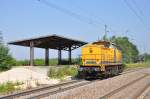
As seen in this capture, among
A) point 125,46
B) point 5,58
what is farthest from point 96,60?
point 125,46

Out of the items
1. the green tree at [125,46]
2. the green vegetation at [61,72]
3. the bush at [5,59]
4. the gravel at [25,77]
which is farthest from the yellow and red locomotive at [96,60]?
the green tree at [125,46]

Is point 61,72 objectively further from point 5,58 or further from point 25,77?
point 5,58

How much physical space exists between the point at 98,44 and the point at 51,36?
9338 mm

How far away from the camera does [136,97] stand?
707 inches

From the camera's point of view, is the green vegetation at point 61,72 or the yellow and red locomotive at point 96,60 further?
the green vegetation at point 61,72

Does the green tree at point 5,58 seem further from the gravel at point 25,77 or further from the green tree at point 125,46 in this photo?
the green tree at point 125,46

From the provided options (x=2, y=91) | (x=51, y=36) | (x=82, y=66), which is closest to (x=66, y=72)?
(x=51, y=36)

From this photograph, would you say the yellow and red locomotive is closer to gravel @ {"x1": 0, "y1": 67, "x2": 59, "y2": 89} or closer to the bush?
gravel @ {"x1": 0, "y1": 67, "x2": 59, "y2": 89}

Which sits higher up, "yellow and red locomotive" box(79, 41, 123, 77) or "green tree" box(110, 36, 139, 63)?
"green tree" box(110, 36, 139, 63)

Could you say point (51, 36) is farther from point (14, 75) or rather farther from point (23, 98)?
point (23, 98)

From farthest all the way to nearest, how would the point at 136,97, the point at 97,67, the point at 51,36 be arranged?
the point at 51,36, the point at 97,67, the point at 136,97

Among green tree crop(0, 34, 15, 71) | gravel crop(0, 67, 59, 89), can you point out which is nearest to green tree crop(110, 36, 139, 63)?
green tree crop(0, 34, 15, 71)

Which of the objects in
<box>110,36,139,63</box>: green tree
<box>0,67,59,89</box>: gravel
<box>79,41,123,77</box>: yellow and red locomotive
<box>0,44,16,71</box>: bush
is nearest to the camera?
<box>0,67,59,89</box>: gravel

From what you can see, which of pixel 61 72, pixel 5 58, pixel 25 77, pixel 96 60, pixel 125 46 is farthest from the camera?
pixel 125 46
